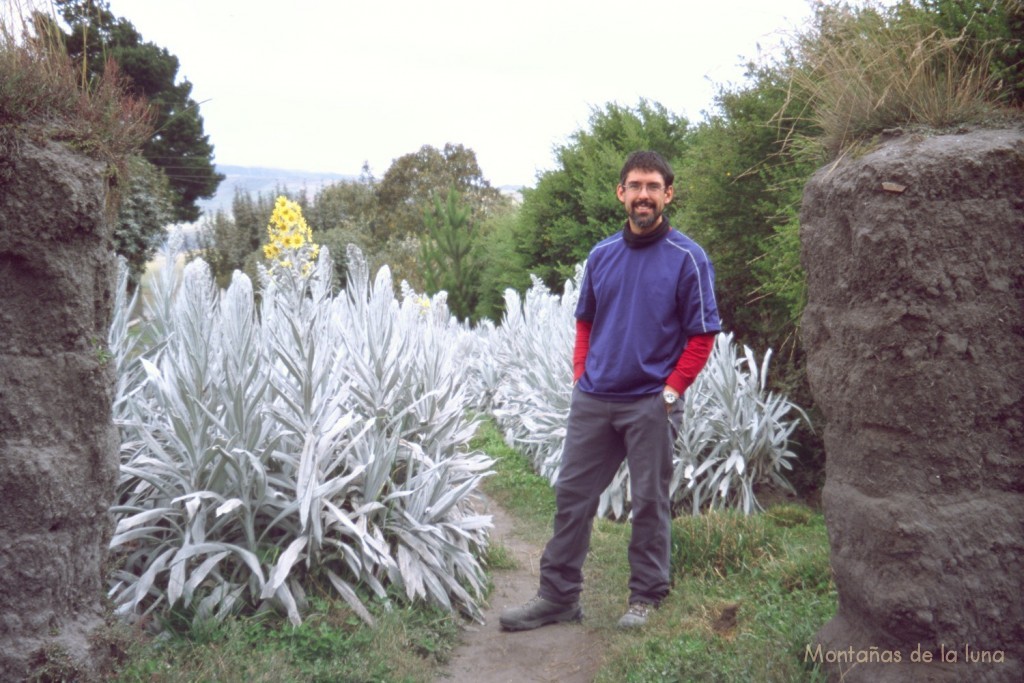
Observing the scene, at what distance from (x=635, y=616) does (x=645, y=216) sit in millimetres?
1903

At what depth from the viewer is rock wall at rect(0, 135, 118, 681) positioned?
2838mm

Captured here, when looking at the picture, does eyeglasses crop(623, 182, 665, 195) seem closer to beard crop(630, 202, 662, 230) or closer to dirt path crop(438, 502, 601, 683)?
beard crop(630, 202, 662, 230)

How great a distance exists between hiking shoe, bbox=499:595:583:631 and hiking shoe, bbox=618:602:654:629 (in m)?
0.33

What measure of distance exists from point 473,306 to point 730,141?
10616mm

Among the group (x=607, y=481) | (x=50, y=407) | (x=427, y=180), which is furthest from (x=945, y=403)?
(x=427, y=180)

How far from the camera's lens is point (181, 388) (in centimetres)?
401

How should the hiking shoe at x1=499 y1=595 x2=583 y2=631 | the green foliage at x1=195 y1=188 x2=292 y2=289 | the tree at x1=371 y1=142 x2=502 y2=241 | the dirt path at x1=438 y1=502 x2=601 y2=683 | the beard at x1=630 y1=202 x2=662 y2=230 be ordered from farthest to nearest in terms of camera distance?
1. the tree at x1=371 y1=142 x2=502 y2=241
2. the green foliage at x1=195 y1=188 x2=292 y2=289
3. the hiking shoe at x1=499 y1=595 x2=583 y2=631
4. the beard at x1=630 y1=202 x2=662 y2=230
5. the dirt path at x1=438 y1=502 x2=601 y2=683

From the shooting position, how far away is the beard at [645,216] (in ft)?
14.1

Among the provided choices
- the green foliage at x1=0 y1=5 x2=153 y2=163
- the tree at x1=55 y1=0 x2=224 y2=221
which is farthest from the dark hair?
the tree at x1=55 y1=0 x2=224 y2=221

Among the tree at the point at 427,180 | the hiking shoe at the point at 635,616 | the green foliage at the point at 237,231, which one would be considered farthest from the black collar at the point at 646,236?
the tree at the point at 427,180

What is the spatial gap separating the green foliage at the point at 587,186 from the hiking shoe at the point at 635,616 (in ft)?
24.0

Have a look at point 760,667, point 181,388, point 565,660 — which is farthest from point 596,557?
point 181,388

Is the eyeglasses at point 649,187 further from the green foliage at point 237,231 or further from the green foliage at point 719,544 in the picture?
the green foliage at point 237,231

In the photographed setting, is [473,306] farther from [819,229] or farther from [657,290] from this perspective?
[819,229]
